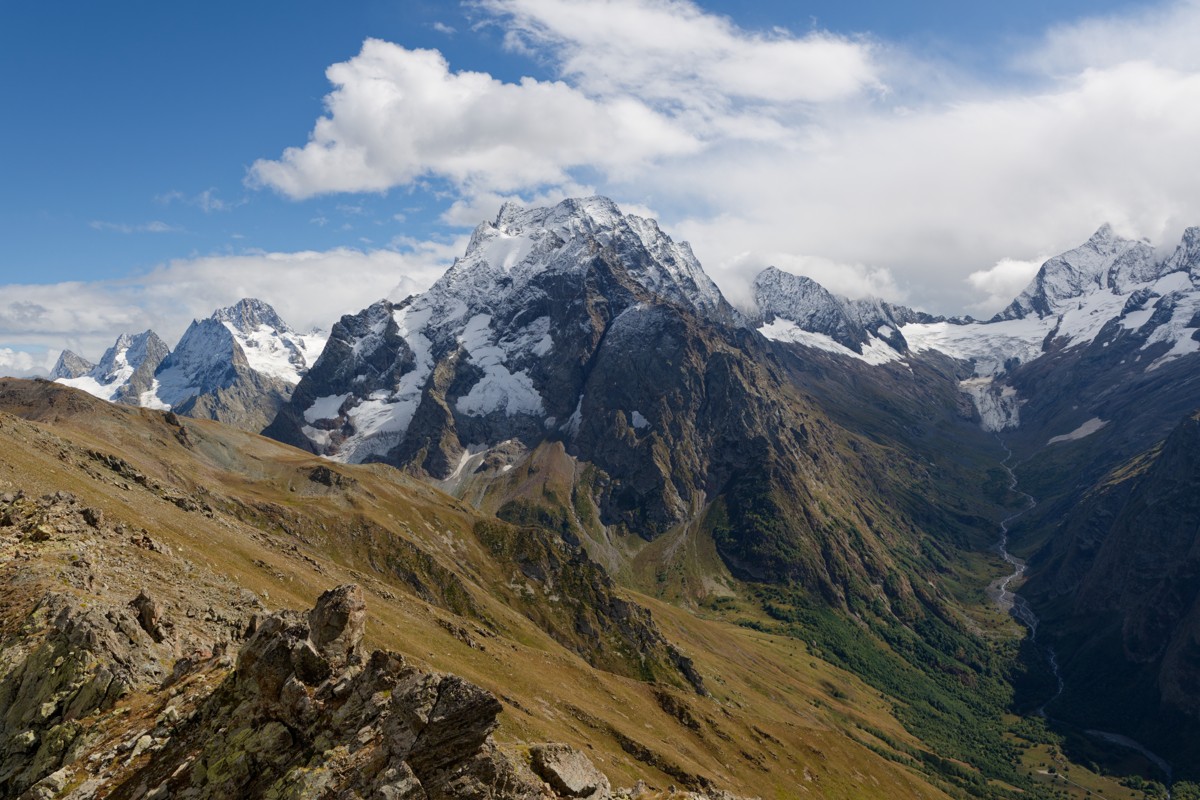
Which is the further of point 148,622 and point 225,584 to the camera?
point 225,584

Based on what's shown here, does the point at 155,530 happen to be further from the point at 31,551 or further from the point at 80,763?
the point at 80,763

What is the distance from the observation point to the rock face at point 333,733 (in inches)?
1208

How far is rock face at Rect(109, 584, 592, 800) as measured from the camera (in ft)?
101

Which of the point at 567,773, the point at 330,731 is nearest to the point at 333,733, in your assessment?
the point at 330,731

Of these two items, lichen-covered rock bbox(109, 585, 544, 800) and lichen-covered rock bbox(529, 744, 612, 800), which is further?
lichen-covered rock bbox(529, 744, 612, 800)

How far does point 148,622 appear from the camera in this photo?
5012cm

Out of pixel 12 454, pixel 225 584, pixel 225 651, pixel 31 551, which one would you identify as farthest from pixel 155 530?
pixel 225 651

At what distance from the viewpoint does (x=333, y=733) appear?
3384 centimetres

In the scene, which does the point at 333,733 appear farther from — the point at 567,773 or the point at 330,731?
the point at 567,773

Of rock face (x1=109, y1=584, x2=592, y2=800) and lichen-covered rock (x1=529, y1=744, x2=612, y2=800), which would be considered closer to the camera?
rock face (x1=109, y1=584, x2=592, y2=800)

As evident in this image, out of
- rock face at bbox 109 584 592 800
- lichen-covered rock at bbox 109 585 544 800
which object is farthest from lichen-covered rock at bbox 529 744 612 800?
lichen-covered rock at bbox 109 585 544 800

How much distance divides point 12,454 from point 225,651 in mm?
96409

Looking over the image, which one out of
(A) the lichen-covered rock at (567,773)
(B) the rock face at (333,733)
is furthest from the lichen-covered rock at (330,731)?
(A) the lichen-covered rock at (567,773)

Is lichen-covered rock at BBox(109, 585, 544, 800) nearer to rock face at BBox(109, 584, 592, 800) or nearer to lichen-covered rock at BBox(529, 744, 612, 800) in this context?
rock face at BBox(109, 584, 592, 800)
